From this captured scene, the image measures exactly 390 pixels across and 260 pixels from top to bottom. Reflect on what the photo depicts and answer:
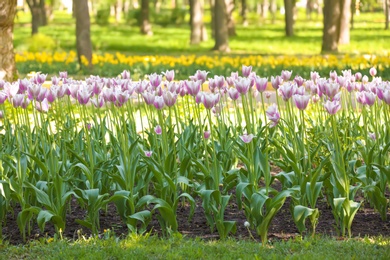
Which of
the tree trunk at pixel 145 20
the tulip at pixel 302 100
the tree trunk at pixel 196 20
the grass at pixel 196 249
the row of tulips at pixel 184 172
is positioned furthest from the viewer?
the tree trunk at pixel 145 20

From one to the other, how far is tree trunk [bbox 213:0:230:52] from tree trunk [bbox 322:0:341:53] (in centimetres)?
328

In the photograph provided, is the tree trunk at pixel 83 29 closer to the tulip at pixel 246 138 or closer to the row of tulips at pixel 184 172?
the row of tulips at pixel 184 172

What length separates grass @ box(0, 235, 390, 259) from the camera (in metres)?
4.48

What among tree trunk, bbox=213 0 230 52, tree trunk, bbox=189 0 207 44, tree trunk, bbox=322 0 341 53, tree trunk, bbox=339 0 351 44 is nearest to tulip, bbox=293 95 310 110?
tree trunk, bbox=322 0 341 53

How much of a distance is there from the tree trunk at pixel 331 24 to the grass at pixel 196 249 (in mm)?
18913

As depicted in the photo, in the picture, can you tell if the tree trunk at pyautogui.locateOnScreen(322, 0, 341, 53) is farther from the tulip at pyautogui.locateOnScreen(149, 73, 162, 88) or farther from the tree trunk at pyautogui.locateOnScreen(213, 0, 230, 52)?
the tulip at pyautogui.locateOnScreen(149, 73, 162, 88)

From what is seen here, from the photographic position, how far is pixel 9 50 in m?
10.3

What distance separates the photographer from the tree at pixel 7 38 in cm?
968

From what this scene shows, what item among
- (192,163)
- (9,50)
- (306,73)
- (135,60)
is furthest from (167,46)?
(192,163)

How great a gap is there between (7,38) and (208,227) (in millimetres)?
5683

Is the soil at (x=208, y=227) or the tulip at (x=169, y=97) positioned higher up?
the tulip at (x=169, y=97)

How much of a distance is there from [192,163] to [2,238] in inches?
61.3

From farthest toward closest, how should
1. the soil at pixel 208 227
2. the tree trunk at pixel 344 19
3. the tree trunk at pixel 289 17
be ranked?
the tree trunk at pixel 289 17, the tree trunk at pixel 344 19, the soil at pixel 208 227

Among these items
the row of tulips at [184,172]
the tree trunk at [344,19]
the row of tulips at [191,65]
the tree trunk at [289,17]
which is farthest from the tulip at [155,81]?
the tree trunk at [289,17]
